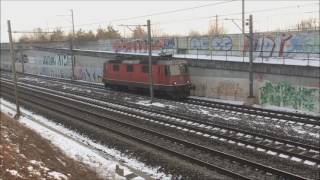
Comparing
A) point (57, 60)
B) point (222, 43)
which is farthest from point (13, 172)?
point (57, 60)

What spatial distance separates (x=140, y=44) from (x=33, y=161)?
1680 inches

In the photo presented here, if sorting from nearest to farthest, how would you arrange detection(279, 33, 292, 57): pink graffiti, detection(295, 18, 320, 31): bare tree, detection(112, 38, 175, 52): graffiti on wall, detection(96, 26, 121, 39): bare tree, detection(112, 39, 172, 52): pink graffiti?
detection(279, 33, 292, 57): pink graffiti → detection(295, 18, 320, 31): bare tree → detection(112, 38, 175, 52): graffiti on wall → detection(112, 39, 172, 52): pink graffiti → detection(96, 26, 121, 39): bare tree

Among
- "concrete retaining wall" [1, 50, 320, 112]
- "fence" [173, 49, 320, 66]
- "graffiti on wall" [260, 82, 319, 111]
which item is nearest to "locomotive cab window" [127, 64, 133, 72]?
"concrete retaining wall" [1, 50, 320, 112]

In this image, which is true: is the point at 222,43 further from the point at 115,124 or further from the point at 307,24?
the point at 115,124

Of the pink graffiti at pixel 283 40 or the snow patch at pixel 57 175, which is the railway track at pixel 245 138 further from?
the pink graffiti at pixel 283 40

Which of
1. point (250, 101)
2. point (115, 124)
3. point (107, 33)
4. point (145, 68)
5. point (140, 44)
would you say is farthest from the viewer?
point (107, 33)

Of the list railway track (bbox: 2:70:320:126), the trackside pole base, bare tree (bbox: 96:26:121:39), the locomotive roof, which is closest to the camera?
railway track (bbox: 2:70:320:126)

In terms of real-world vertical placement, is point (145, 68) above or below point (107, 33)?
below

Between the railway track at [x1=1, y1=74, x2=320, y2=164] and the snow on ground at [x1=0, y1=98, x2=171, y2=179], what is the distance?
4.43 metres

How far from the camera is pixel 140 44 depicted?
180 ft

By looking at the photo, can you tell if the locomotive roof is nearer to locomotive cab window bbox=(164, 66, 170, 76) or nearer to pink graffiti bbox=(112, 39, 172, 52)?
locomotive cab window bbox=(164, 66, 170, 76)

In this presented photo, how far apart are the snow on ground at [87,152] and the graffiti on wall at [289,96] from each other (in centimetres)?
1360

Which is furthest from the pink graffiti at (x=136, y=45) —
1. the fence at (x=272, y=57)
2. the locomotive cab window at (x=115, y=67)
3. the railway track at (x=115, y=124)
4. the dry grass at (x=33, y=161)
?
the dry grass at (x=33, y=161)

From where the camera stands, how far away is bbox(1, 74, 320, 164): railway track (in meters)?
15.8
